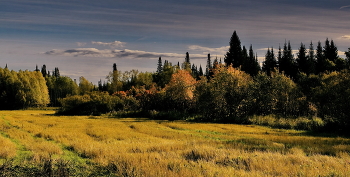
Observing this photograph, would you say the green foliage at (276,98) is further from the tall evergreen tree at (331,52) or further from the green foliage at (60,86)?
the green foliage at (60,86)

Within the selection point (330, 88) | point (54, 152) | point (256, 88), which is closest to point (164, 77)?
point (256, 88)

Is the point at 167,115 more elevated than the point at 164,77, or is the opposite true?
the point at 164,77

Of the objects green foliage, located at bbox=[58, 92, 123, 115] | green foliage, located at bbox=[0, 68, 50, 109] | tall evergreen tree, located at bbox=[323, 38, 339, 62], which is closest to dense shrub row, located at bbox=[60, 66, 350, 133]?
green foliage, located at bbox=[58, 92, 123, 115]

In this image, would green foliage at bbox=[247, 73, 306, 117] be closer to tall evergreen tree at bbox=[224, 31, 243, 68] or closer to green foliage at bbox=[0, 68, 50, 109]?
tall evergreen tree at bbox=[224, 31, 243, 68]

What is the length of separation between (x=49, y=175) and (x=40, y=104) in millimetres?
95823

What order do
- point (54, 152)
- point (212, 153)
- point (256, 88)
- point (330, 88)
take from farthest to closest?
1. point (256, 88)
2. point (330, 88)
3. point (54, 152)
4. point (212, 153)

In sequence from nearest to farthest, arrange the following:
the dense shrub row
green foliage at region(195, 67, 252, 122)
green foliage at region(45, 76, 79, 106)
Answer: the dense shrub row → green foliage at region(195, 67, 252, 122) → green foliage at region(45, 76, 79, 106)

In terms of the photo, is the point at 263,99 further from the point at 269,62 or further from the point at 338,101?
the point at 269,62

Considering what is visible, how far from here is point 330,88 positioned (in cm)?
2831

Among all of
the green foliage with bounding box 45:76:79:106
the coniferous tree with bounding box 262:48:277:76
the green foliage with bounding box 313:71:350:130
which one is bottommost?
the green foliage with bounding box 313:71:350:130

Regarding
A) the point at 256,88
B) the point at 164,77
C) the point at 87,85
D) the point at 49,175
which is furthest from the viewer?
the point at 87,85

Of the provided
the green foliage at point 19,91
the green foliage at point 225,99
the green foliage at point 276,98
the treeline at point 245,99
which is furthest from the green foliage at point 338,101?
the green foliage at point 19,91

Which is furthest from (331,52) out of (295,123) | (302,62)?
(295,123)

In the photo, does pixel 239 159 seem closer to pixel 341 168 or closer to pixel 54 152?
pixel 341 168
